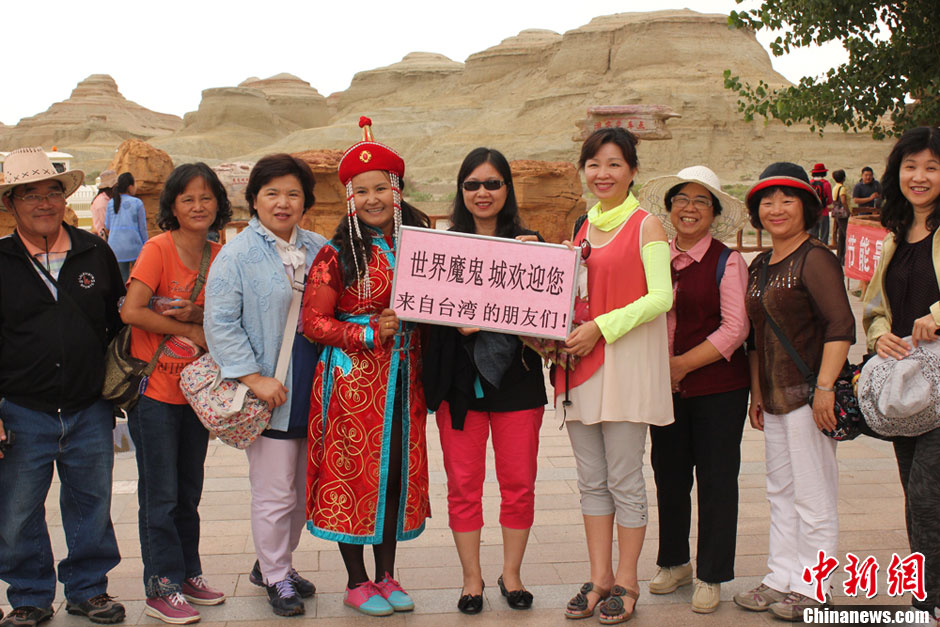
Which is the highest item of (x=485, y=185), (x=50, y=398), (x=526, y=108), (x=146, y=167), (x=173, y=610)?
(x=526, y=108)

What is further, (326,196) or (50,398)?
(326,196)

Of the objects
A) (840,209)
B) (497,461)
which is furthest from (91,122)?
(497,461)

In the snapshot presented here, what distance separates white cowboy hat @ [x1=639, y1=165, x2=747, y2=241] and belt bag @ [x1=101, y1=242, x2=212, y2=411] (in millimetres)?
2008

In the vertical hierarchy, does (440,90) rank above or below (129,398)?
above

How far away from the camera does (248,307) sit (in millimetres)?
3332

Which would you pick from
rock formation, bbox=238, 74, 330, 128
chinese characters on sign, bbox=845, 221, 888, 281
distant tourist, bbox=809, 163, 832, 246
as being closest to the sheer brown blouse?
chinese characters on sign, bbox=845, 221, 888, 281

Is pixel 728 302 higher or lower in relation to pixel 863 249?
lower

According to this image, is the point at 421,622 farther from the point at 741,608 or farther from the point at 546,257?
the point at 546,257

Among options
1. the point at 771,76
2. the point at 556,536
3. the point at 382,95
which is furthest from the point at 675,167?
the point at 382,95

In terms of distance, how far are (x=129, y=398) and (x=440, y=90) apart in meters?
82.4

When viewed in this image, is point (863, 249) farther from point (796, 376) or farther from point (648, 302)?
point (648, 302)

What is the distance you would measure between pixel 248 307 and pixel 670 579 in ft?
6.94

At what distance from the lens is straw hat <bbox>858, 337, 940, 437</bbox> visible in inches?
116

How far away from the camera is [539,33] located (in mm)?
83125
